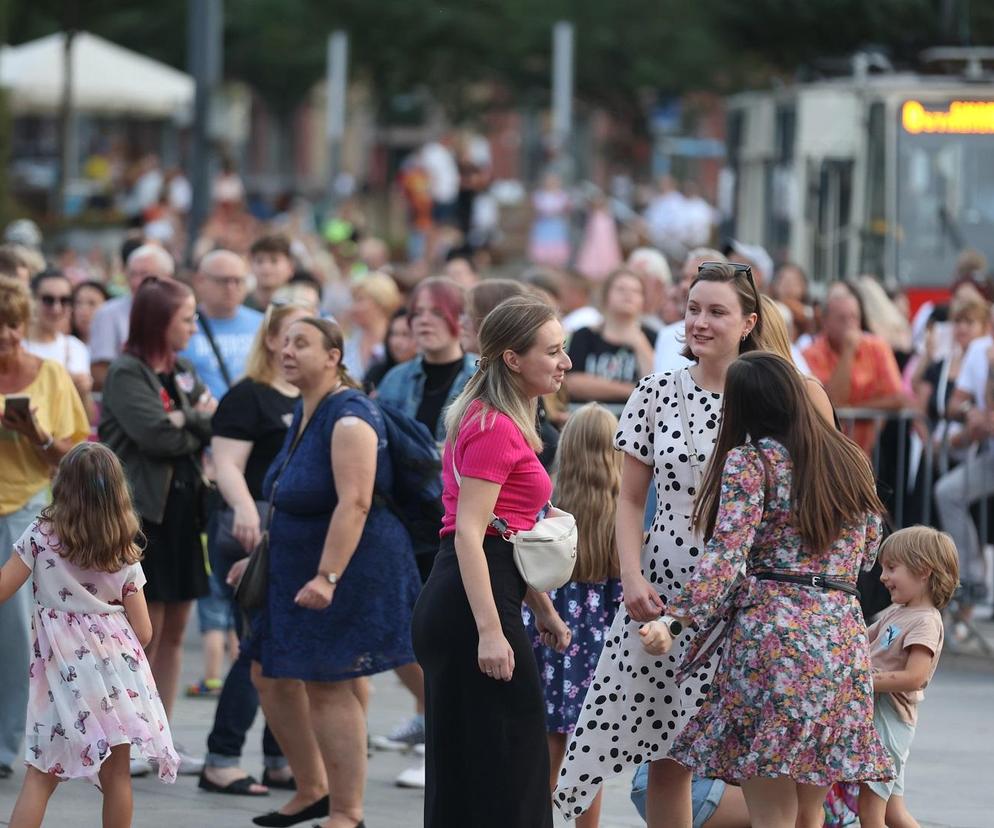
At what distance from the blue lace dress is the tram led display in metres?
13.9

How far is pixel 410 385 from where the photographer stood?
336 inches

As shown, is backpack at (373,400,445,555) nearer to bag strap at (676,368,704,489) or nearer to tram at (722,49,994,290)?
bag strap at (676,368,704,489)

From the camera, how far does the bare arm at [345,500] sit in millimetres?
6852

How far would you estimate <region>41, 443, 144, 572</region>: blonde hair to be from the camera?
644 cm

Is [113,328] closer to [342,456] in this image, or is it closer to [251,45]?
[342,456]

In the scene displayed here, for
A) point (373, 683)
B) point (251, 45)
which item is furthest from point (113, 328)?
point (251, 45)

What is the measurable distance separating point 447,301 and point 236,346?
5.92ft

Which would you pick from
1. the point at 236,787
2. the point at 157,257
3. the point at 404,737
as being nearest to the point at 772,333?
the point at 236,787

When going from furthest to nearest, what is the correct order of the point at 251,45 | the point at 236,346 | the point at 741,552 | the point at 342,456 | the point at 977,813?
1. the point at 251,45
2. the point at 236,346
3. the point at 977,813
4. the point at 342,456
5. the point at 741,552

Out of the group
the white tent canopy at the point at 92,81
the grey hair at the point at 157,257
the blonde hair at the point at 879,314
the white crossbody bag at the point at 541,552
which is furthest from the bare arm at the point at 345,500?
the white tent canopy at the point at 92,81

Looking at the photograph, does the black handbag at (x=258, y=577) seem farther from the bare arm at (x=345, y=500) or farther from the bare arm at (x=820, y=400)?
the bare arm at (x=820, y=400)

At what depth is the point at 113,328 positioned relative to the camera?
429 inches

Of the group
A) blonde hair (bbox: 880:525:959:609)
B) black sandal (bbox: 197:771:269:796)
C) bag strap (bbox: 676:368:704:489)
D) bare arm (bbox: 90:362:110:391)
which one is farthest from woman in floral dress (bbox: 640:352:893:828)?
bare arm (bbox: 90:362:110:391)

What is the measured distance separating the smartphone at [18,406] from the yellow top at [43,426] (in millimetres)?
211
